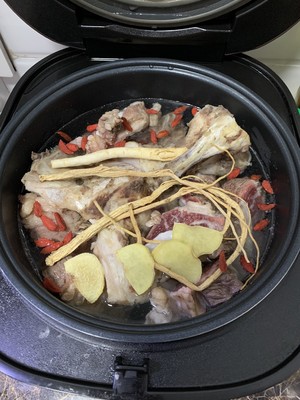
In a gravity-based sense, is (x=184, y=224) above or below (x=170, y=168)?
below

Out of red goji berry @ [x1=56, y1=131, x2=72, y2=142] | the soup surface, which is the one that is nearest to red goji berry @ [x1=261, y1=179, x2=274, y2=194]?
the soup surface

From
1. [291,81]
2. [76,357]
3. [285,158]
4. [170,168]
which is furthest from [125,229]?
[291,81]

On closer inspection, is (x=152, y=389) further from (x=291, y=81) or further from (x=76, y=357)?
(x=291, y=81)

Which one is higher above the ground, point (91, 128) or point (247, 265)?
point (91, 128)

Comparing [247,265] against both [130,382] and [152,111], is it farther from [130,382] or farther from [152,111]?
[152,111]

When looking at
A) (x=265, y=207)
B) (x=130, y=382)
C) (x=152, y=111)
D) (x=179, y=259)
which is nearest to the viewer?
(x=130, y=382)

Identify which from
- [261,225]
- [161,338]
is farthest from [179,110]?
[161,338]

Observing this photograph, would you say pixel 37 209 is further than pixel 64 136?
No
